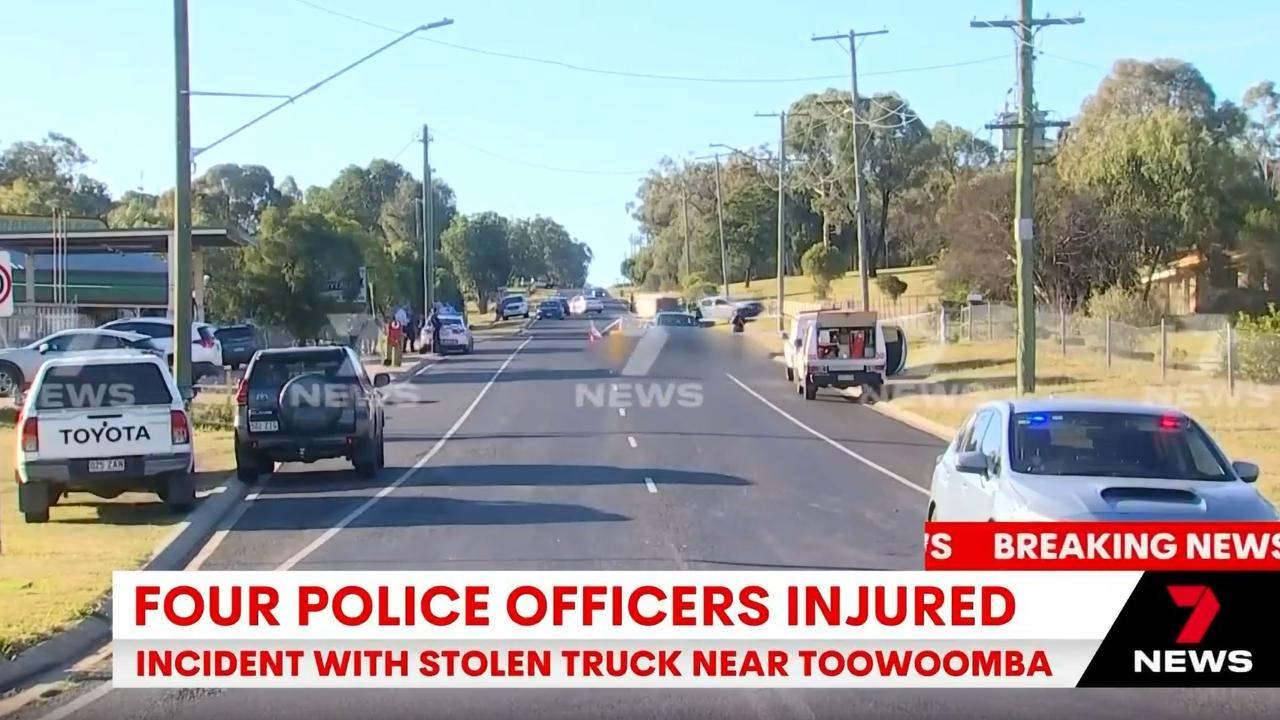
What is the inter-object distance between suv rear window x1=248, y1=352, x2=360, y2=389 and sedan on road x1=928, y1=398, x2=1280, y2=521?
37.7 feet

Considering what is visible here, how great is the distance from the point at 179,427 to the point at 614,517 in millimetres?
4899

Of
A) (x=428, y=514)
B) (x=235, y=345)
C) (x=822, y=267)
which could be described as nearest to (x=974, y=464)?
(x=428, y=514)

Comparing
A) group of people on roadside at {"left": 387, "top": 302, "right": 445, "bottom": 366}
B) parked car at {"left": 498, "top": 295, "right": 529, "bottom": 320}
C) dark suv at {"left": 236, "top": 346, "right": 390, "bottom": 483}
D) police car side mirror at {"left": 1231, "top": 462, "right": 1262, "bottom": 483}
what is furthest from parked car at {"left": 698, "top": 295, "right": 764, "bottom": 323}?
police car side mirror at {"left": 1231, "top": 462, "right": 1262, "bottom": 483}

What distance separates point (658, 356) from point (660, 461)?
33.0 metres

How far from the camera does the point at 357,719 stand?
827 cm

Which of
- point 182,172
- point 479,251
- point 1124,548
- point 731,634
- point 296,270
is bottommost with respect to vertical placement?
point 731,634

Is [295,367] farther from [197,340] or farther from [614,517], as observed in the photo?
[197,340]

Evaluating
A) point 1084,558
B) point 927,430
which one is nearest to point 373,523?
point 1084,558

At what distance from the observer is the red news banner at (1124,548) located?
910 centimetres

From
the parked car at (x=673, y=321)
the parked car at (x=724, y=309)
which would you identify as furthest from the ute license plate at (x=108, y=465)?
the parked car at (x=724, y=309)

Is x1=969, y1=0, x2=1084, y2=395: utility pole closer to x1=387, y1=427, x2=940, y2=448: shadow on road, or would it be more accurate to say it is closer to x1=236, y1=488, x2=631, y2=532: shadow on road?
x1=387, y1=427, x2=940, y2=448: shadow on road

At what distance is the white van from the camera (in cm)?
3806

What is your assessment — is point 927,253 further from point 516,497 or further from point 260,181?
point 516,497

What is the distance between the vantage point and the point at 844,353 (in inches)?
1512
